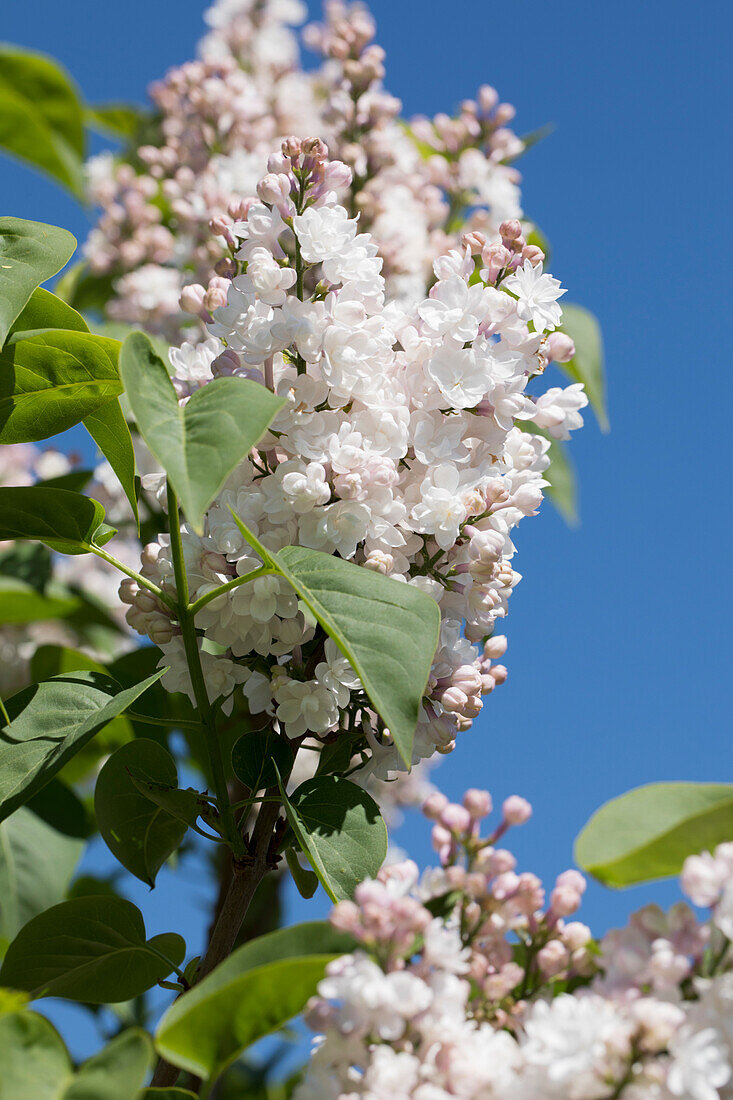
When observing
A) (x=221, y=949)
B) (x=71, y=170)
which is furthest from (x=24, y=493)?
(x=71, y=170)

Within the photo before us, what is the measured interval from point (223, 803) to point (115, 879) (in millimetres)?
1305

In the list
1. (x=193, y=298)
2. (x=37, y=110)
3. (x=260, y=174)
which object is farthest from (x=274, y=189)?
(x=37, y=110)

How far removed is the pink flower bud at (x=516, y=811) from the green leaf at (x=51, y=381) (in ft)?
1.37

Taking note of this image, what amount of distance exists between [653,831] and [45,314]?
1.93ft

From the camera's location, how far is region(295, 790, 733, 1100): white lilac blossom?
0.40 meters

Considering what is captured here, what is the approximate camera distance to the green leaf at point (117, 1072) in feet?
1.42

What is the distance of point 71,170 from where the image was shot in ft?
5.84

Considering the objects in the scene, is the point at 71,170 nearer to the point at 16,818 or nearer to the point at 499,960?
the point at 16,818

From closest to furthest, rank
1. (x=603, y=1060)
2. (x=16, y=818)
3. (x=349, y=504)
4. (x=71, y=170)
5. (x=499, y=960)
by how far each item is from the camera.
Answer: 1. (x=603, y=1060)
2. (x=499, y=960)
3. (x=349, y=504)
4. (x=16, y=818)
5. (x=71, y=170)

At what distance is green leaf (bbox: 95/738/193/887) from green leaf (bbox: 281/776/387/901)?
0.15 metres

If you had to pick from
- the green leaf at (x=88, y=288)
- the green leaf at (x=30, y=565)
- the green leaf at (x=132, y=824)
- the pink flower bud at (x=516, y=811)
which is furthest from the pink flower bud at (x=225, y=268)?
the green leaf at (x=88, y=288)

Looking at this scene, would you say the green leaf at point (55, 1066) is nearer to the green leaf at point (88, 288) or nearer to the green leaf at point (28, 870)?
the green leaf at point (28, 870)

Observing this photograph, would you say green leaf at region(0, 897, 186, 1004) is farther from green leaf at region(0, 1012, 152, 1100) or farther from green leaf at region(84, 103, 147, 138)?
green leaf at region(84, 103, 147, 138)

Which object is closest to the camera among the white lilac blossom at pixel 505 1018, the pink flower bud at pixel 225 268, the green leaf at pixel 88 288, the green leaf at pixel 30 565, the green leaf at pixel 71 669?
the white lilac blossom at pixel 505 1018
